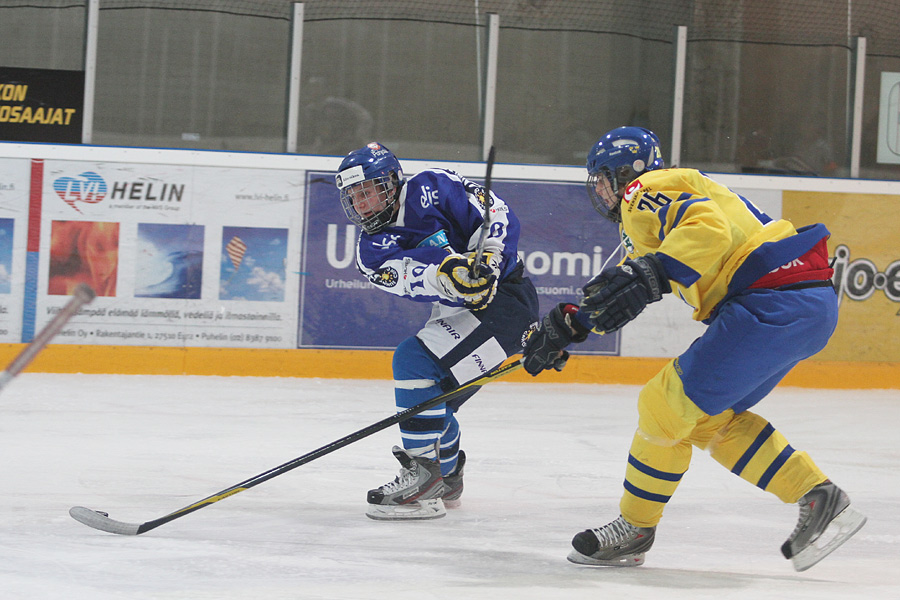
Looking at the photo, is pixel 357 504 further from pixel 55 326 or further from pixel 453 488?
pixel 55 326

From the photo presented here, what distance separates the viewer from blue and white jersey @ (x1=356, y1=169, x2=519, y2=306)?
269cm

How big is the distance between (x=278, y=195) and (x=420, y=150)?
1.08 m

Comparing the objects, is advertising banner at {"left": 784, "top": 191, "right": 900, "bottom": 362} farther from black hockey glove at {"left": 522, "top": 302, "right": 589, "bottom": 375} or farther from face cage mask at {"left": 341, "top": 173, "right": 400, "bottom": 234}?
black hockey glove at {"left": 522, "top": 302, "right": 589, "bottom": 375}

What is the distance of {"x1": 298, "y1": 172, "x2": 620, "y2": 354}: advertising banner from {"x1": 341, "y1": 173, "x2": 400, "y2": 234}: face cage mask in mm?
2471

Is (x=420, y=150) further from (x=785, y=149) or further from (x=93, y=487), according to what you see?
(x=93, y=487)

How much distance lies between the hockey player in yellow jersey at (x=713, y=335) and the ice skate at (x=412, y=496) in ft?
1.86

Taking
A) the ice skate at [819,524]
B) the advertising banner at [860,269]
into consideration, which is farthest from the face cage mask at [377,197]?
the advertising banner at [860,269]

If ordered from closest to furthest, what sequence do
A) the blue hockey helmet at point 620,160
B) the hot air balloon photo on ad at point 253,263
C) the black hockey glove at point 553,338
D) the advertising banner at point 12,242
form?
1. the black hockey glove at point 553,338
2. the blue hockey helmet at point 620,160
3. the advertising banner at point 12,242
4. the hot air balloon photo on ad at point 253,263

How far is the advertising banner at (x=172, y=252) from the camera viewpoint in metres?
5.16

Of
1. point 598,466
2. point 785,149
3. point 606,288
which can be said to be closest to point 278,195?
point 598,466

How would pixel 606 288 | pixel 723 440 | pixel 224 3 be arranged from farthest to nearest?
1. pixel 224 3
2. pixel 723 440
3. pixel 606 288

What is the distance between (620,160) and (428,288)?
2.09 ft

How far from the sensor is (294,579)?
6.86ft

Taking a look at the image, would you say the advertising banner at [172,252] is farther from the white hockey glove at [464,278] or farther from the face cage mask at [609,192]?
the face cage mask at [609,192]
